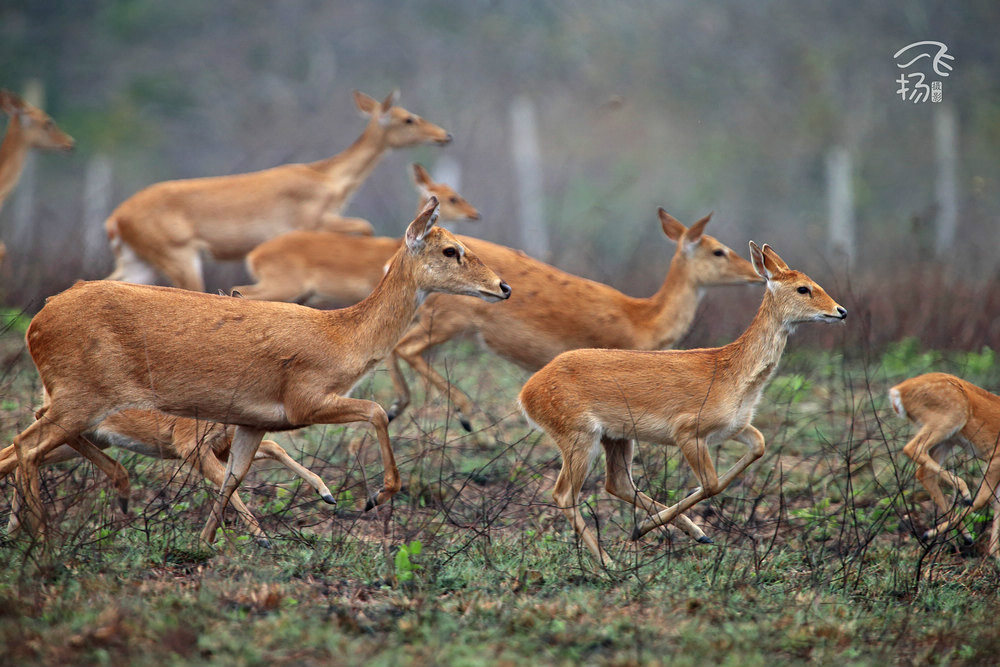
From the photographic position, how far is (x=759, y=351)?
5.93 meters

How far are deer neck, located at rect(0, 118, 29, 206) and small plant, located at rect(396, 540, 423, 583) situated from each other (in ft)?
24.5

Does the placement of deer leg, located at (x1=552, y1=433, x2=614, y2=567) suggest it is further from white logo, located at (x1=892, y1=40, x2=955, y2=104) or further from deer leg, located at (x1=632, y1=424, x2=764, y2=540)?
white logo, located at (x1=892, y1=40, x2=955, y2=104)

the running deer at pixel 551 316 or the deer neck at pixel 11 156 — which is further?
the deer neck at pixel 11 156

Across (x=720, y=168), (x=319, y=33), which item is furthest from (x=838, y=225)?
(x=319, y=33)

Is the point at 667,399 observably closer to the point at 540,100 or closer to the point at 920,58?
the point at 920,58

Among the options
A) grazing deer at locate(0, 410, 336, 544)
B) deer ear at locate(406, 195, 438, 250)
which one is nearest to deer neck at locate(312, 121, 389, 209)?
deer ear at locate(406, 195, 438, 250)

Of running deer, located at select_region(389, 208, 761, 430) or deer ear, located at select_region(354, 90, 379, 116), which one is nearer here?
running deer, located at select_region(389, 208, 761, 430)

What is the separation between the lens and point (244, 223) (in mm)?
10367

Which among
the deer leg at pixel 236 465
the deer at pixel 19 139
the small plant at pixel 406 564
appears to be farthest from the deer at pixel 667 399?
the deer at pixel 19 139

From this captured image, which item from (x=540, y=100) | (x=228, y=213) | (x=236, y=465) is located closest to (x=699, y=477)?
(x=236, y=465)

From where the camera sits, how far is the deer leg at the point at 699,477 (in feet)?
18.6

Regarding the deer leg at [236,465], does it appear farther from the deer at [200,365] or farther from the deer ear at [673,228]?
the deer ear at [673,228]

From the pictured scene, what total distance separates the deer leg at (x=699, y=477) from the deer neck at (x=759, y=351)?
29 centimetres

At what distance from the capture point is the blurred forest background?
23.9 m
